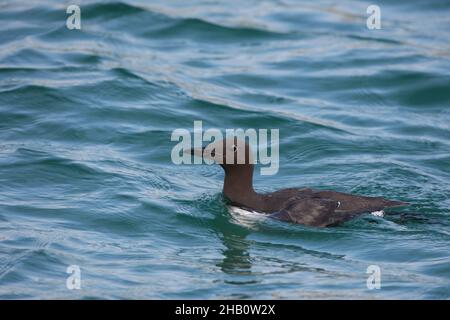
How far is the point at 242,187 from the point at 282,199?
0.44m

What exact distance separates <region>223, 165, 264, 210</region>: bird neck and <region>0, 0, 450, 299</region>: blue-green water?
204 mm

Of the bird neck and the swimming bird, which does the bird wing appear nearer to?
the swimming bird

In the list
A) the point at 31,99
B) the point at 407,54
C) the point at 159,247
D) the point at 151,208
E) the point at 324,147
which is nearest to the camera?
the point at 159,247

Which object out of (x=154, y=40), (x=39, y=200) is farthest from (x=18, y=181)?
(x=154, y=40)

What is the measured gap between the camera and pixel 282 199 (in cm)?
981

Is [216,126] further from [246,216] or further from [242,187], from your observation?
[246,216]

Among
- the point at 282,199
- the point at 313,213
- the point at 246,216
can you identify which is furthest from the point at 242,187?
the point at 313,213

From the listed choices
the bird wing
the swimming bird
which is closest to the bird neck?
the swimming bird

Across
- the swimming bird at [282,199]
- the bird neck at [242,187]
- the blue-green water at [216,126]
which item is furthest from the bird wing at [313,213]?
the bird neck at [242,187]

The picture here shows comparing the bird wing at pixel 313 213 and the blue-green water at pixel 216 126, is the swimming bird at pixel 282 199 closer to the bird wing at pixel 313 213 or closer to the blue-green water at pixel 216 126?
the bird wing at pixel 313 213

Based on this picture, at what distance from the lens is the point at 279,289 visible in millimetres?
8320

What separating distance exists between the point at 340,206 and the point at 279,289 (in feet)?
5.41

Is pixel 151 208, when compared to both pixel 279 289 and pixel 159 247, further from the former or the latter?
pixel 279 289

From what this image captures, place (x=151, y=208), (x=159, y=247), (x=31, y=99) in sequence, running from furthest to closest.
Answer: (x=31, y=99) < (x=151, y=208) < (x=159, y=247)
